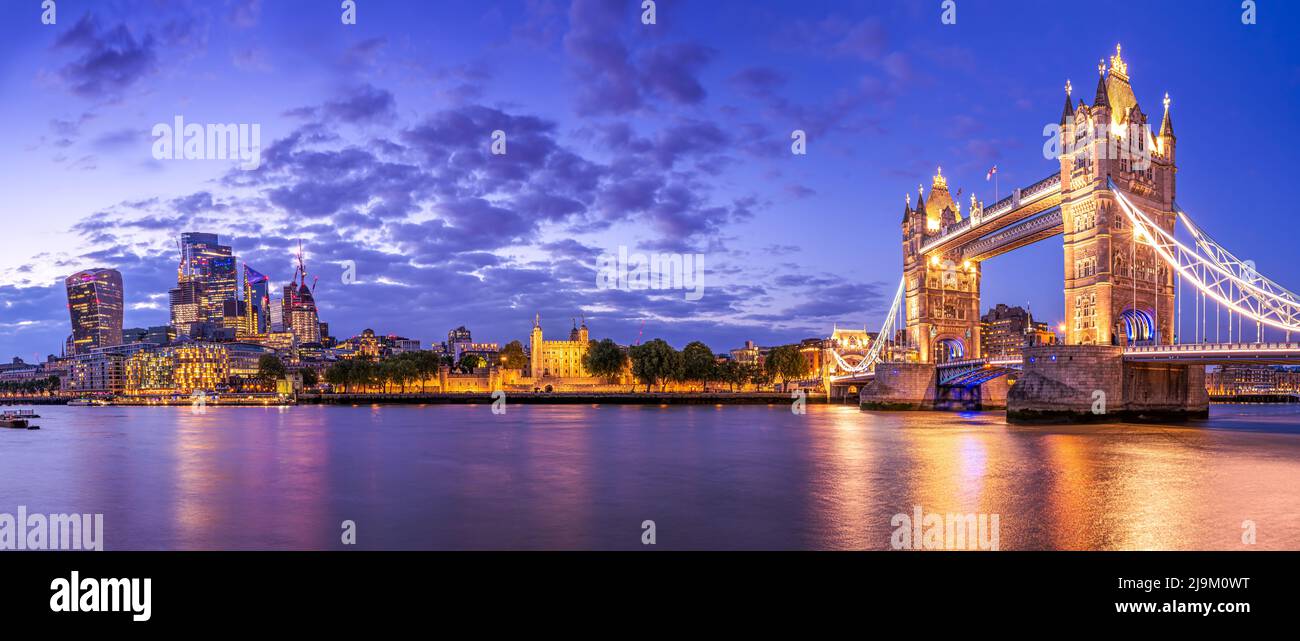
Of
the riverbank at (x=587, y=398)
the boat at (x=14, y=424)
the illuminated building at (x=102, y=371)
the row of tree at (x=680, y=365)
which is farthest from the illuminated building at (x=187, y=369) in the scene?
the boat at (x=14, y=424)

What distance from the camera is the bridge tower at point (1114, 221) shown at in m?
43.9

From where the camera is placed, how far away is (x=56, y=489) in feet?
76.5

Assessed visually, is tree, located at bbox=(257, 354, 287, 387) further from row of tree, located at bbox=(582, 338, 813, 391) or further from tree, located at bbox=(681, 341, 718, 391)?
tree, located at bbox=(681, 341, 718, 391)

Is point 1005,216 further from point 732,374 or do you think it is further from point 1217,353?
point 732,374

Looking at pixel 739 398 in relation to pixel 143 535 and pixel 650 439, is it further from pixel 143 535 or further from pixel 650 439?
pixel 143 535

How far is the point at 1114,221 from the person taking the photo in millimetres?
44344

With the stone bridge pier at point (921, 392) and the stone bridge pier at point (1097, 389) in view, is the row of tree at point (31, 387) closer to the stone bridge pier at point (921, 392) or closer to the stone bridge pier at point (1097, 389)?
the stone bridge pier at point (921, 392)

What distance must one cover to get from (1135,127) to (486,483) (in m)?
43.7

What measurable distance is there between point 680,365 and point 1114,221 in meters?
66.8

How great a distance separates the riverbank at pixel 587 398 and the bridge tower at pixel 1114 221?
53.6 m

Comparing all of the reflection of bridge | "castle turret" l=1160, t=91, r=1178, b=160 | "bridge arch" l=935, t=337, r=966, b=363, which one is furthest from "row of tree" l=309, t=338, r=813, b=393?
"castle turret" l=1160, t=91, r=1178, b=160

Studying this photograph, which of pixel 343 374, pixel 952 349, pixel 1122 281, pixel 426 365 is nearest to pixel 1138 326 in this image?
pixel 1122 281
